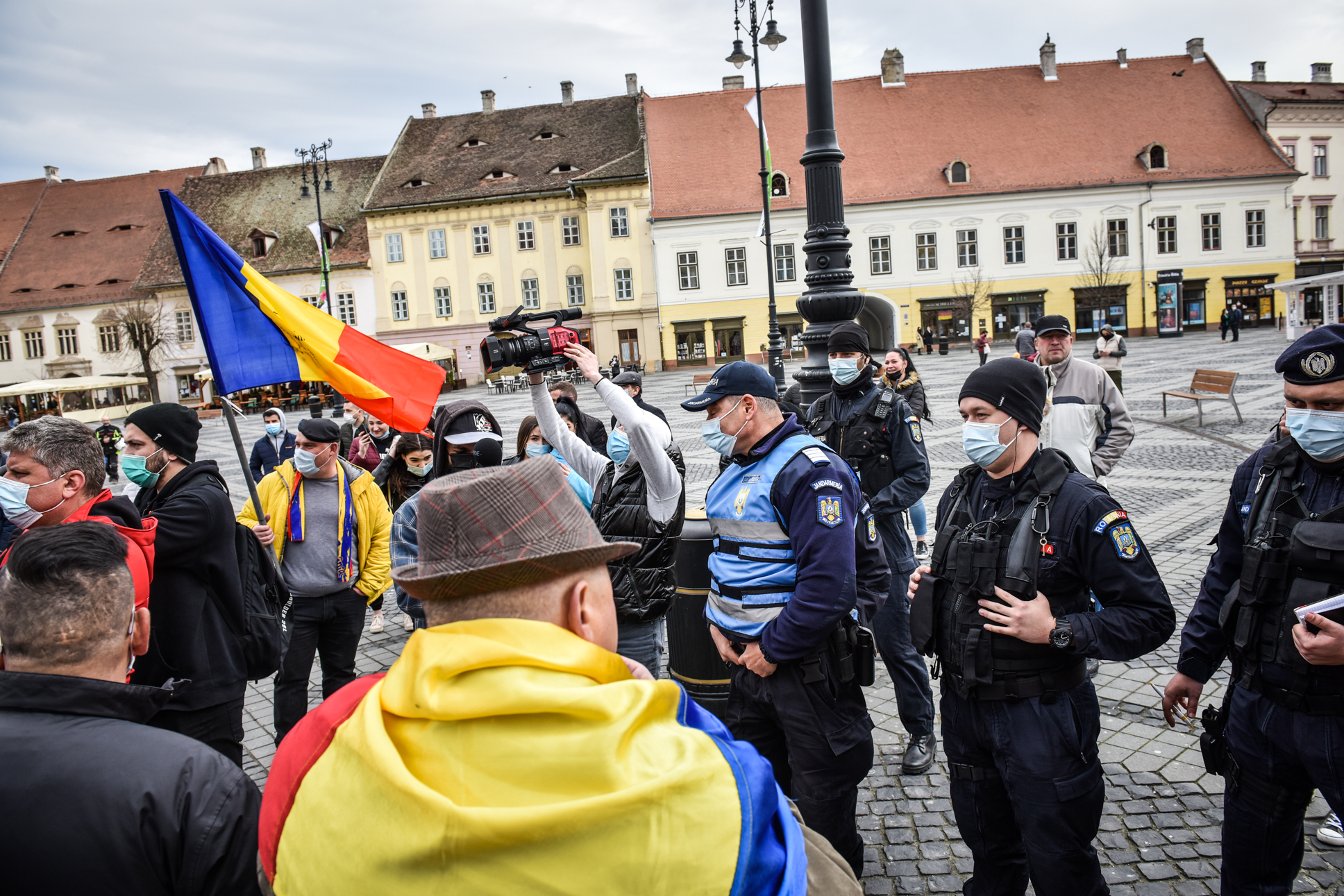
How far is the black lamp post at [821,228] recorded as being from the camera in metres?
5.94

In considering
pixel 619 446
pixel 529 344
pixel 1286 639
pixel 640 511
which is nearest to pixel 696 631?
pixel 640 511

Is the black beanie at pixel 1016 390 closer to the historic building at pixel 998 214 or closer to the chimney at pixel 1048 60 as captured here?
the historic building at pixel 998 214

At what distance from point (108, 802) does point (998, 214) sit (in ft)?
153

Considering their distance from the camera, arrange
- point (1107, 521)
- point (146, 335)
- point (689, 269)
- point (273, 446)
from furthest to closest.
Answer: point (689, 269) → point (146, 335) → point (273, 446) → point (1107, 521)

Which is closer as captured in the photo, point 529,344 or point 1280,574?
point 1280,574

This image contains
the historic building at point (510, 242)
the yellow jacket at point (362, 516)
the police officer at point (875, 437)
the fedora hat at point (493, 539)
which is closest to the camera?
the fedora hat at point (493, 539)

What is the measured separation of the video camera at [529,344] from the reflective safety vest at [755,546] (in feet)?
3.00

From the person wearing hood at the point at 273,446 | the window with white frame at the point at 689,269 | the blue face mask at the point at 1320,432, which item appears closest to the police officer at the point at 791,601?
the blue face mask at the point at 1320,432

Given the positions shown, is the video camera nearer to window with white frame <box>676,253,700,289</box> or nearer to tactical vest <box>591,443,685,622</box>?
tactical vest <box>591,443,685,622</box>

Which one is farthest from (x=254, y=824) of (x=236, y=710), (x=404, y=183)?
(x=404, y=183)

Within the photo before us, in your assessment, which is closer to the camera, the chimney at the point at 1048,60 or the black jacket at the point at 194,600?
the black jacket at the point at 194,600

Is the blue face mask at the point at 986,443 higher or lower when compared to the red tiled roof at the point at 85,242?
lower

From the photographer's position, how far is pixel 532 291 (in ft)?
151

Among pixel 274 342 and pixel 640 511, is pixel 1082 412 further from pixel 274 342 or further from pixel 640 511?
pixel 274 342
